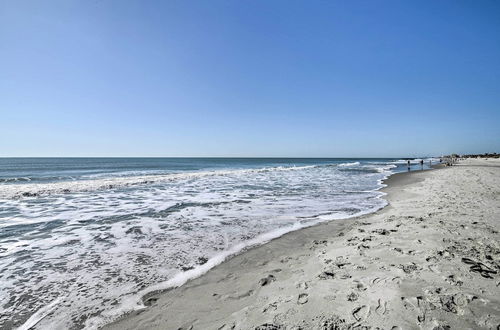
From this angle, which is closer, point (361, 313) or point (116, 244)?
point (361, 313)

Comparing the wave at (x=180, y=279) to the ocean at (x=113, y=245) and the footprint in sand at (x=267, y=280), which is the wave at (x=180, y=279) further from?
the footprint in sand at (x=267, y=280)

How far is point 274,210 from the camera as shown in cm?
975

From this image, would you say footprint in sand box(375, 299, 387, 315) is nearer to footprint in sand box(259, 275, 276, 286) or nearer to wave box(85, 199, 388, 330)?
footprint in sand box(259, 275, 276, 286)

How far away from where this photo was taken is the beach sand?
279 centimetres

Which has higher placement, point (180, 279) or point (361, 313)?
point (361, 313)

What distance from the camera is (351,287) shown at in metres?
3.49

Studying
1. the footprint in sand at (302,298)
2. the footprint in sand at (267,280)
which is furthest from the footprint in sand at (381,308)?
the footprint in sand at (267,280)

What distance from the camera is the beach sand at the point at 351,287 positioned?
2.79m

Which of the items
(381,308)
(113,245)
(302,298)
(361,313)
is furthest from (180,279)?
(381,308)

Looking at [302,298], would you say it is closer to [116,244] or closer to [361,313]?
[361,313]

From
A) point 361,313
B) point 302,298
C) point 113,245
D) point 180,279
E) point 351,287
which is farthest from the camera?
point 113,245

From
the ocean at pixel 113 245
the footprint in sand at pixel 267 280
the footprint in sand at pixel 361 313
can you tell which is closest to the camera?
the footprint in sand at pixel 361 313

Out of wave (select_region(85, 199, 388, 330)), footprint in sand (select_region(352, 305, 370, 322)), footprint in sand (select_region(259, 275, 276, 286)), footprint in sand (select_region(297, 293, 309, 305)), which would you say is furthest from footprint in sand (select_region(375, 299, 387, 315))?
wave (select_region(85, 199, 388, 330))

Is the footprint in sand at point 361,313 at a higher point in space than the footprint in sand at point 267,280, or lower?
higher
